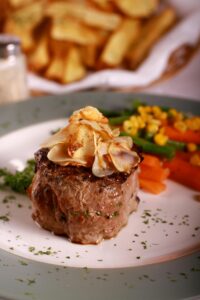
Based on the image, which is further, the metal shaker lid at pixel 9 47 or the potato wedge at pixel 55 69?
the potato wedge at pixel 55 69

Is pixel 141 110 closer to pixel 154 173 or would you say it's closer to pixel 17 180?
pixel 154 173

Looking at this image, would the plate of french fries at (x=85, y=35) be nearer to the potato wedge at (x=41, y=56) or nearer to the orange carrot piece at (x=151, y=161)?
the potato wedge at (x=41, y=56)

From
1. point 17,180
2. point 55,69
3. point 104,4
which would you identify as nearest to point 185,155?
point 17,180

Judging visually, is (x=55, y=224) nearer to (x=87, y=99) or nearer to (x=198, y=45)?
(x=87, y=99)

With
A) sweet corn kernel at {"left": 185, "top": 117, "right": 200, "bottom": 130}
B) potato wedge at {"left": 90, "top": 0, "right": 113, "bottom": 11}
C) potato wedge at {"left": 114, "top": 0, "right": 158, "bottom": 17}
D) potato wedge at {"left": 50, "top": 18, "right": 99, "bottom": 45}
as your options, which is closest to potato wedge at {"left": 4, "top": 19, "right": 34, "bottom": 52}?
potato wedge at {"left": 50, "top": 18, "right": 99, "bottom": 45}

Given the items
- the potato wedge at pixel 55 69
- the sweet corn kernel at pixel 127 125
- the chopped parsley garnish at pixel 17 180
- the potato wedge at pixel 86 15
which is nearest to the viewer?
the chopped parsley garnish at pixel 17 180

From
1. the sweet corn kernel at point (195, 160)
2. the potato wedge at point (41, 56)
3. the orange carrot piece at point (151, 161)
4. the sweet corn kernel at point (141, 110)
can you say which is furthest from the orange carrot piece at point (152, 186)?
the potato wedge at point (41, 56)

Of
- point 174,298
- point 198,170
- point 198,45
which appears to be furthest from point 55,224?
point 198,45
